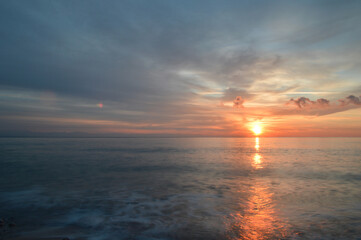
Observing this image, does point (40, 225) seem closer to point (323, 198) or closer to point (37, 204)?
point (37, 204)

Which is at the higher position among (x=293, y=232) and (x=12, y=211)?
(x=293, y=232)

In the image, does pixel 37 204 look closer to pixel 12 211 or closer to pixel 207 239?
pixel 12 211

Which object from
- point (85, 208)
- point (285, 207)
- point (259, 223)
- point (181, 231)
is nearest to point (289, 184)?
point (285, 207)

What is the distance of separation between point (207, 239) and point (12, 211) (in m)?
11.0

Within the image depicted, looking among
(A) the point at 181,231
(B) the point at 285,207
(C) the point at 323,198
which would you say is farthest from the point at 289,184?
(A) the point at 181,231

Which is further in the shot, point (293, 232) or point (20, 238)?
point (293, 232)

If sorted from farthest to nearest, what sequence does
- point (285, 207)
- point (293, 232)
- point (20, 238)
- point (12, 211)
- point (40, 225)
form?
point (285, 207)
point (12, 211)
point (40, 225)
point (293, 232)
point (20, 238)

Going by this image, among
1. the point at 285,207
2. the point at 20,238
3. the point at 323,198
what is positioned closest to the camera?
the point at 20,238

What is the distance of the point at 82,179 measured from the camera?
22469mm

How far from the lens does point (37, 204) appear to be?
13680 mm

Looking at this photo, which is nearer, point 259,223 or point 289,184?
point 259,223

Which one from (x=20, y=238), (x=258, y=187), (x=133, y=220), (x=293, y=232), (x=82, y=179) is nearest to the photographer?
(x=20, y=238)

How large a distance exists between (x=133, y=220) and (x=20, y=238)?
184 inches

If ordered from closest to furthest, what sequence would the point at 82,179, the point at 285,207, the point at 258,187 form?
the point at 285,207 → the point at 258,187 → the point at 82,179
